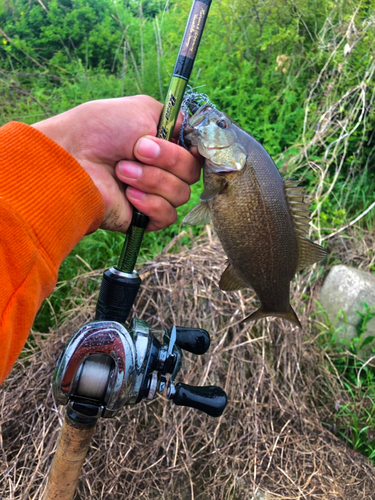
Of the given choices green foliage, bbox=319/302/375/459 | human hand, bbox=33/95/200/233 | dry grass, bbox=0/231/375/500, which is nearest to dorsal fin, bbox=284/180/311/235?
human hand, bbox=33/95/200/233

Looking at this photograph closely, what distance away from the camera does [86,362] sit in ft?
3.28

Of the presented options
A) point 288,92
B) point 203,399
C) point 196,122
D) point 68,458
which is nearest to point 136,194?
point 196,122

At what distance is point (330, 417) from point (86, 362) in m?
2.24

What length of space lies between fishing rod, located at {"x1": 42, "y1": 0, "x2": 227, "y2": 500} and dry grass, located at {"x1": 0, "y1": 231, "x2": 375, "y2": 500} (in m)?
0.82

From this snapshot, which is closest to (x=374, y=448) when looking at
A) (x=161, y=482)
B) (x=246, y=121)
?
(x=161, y=482)

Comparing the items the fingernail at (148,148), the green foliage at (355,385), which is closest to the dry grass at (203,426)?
the green foliage at (355,385)

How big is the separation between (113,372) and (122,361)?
4 cm

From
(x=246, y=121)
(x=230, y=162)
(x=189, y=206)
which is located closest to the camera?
(x=230, y=162)

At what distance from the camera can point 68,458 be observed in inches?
49.2

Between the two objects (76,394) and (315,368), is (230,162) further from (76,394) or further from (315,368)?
(315,368)

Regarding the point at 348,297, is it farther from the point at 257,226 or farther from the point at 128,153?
the point at 128,153

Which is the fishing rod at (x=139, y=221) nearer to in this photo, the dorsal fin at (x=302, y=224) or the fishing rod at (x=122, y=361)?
the fishing rod at (x=122, y=361)

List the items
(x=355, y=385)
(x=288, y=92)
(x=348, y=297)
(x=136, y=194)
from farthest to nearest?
(x=288, y=92) → (x=348, y=297) → (x=355, y=385) → (x=136, y=194)

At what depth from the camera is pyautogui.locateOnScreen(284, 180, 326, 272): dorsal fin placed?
129 centimetres
